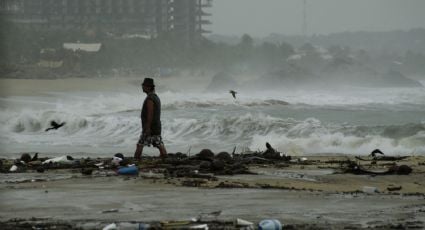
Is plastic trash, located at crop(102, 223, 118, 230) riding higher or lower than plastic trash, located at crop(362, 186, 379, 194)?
lower

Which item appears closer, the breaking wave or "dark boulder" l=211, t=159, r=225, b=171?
"dark boulder" l=211, t=159, r=225, b=171

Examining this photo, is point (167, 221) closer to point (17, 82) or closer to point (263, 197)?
point (263, 197)

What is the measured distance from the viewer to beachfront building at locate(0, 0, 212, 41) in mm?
117812

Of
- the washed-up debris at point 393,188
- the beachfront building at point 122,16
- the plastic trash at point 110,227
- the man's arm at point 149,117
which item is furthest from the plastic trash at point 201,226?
the beachfront building at point 122,16

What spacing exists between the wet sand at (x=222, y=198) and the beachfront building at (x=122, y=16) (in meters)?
103

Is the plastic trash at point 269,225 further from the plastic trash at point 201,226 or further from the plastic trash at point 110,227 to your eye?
the plastic trash at point 110,227

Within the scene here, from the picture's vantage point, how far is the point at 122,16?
412 ft

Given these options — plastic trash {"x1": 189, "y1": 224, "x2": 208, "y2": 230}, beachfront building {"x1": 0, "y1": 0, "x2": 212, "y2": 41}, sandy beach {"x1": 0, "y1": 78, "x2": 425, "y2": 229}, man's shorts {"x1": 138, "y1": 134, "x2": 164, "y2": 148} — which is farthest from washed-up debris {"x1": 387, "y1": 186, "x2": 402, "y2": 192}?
beachfront building {"x1": 0, "y1": 0, "x2": 212, "y2": 41}

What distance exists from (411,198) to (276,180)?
1.97 m

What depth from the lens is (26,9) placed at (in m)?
115

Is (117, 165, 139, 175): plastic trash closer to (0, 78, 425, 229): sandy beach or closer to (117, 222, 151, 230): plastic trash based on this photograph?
(0, 78, 425, 229): sandy beach

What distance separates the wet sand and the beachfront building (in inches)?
4051

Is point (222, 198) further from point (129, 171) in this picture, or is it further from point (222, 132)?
point (222, 132)

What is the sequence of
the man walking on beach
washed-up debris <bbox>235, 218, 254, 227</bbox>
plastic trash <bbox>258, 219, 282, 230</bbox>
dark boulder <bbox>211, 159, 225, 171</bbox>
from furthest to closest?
1. the man walking on beach
2. dark boulder <bbox>211, 159, 225, 171</bbox>
3. washed-up debris <bbox>235, 218, 254, 227</bbox>
4. plastic trash <bbox>258, 219, 282, 230</bbox>
